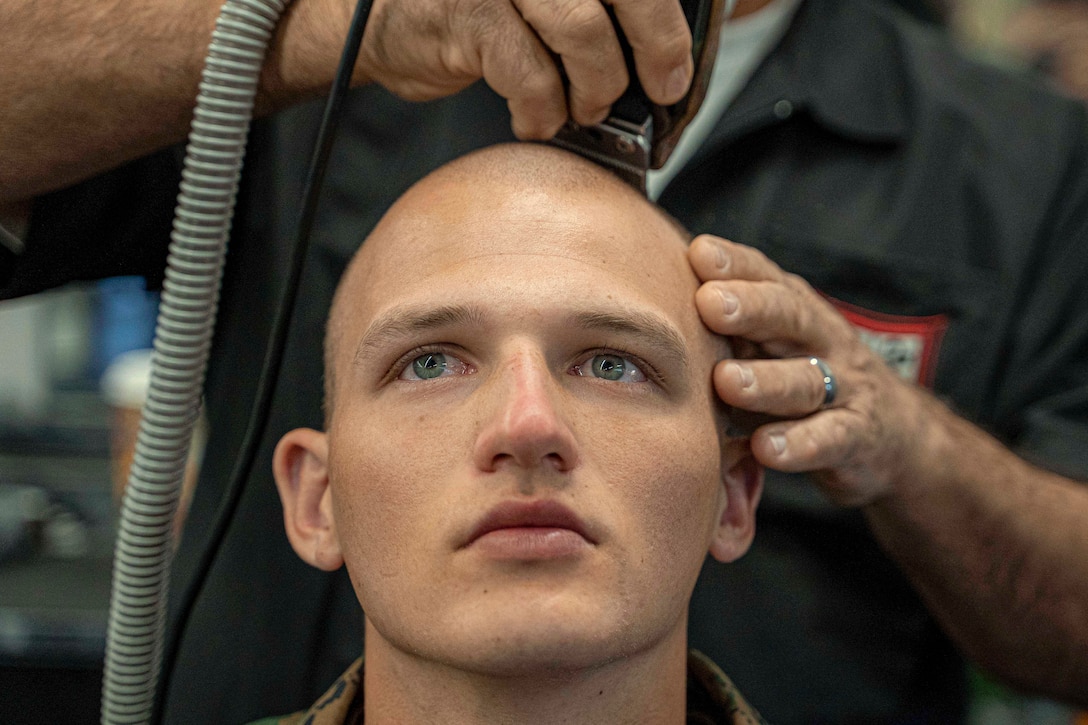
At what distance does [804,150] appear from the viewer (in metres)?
1.78

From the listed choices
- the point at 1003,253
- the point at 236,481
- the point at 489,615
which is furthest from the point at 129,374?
the point at 1003,253

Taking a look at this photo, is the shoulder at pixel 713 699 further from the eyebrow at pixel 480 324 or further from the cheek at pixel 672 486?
the eyebrow at pixel 480 324

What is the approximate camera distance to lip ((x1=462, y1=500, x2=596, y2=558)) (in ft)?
3.26

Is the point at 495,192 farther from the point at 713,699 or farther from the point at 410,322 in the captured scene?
the point at 713,699

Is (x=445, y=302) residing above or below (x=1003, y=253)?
above

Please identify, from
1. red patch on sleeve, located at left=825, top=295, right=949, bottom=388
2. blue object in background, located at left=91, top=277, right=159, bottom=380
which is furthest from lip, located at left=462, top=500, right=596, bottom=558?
blue object in background, located at left=91, top=277, right=159, bottom=380

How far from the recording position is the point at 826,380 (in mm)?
1248

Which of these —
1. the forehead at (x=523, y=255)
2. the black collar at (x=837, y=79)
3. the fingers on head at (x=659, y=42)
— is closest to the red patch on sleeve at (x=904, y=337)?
the black collar at (x=837, y=79)

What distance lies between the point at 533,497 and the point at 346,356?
1.16ft

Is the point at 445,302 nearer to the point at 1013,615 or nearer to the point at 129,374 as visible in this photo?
the point at 1013,615

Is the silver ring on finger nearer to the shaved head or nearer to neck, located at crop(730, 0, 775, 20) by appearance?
the shaved head

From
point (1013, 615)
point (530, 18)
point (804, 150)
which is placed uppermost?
point (530, 18)

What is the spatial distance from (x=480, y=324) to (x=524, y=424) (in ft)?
0.51

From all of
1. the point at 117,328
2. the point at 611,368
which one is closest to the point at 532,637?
the point at 611,368
